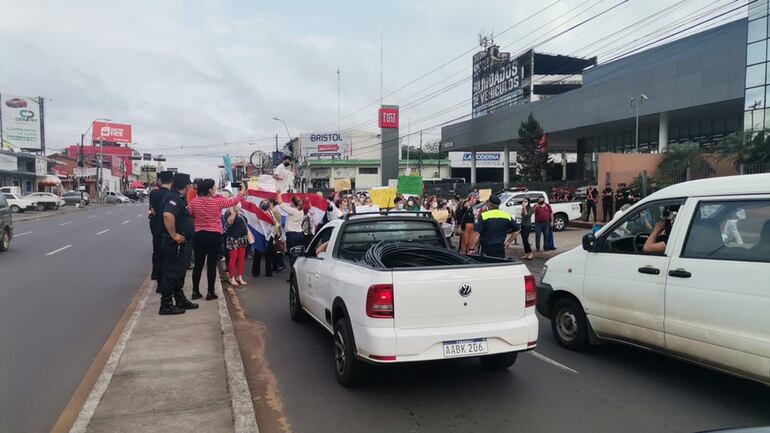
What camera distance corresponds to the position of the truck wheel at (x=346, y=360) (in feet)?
15.6

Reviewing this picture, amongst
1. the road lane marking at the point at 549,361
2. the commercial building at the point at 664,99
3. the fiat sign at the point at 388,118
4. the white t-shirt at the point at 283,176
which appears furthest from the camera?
the fiat sign at the point at 388,118

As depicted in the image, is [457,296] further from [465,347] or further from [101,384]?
[101,384]

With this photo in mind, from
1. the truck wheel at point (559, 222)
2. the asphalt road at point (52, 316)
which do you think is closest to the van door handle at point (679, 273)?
the asphalt road at point (52, 316)

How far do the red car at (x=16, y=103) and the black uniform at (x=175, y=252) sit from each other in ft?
240

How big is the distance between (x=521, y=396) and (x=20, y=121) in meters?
78.1

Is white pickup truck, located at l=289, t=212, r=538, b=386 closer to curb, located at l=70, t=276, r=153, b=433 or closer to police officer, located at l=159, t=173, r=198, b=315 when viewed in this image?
curb, located at l=70, t=276, r=153, b=433

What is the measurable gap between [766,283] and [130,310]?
7795mm

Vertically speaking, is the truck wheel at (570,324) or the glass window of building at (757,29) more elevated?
the glass window of building at (757,29)

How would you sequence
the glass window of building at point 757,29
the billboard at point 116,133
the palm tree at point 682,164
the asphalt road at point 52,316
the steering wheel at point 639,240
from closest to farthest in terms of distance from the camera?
the asphalt road at point 52,316 → the steering wheel at point 639,240 → the palm tree at point 682,164 → the glass window of building at point 757,29 → the billboard at point 116,133

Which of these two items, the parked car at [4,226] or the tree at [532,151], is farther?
the tree at [532,151]

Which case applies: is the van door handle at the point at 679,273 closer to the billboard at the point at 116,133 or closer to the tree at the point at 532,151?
the tree at the point at 532,151

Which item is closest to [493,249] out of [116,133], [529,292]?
[529,292]

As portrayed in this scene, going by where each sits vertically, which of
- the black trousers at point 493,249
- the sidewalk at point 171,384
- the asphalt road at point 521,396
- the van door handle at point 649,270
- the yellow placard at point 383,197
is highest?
the yellow placard at point 383,197

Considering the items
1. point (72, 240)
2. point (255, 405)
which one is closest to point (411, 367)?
point (255, 405)
